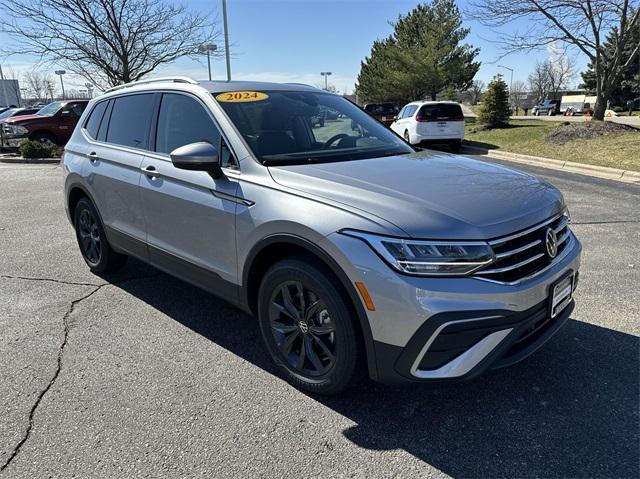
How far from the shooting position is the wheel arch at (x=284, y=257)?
2375mm

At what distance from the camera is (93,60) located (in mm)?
16016

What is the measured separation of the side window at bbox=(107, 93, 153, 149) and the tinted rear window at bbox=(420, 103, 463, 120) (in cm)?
1243

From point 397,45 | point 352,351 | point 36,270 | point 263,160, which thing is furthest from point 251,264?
point 397,45

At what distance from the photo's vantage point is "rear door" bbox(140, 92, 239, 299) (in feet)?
10.0

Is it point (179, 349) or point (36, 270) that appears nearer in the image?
point (179, 349)

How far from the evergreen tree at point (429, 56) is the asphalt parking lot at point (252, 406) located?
30939 millimetres

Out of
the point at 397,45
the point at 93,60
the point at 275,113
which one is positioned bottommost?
the point at 275,113

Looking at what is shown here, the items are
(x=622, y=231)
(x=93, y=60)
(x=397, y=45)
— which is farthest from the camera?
(x=397, y=45)

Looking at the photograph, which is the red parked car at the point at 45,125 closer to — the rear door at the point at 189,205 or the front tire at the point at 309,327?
the rear door at the point at 189,205

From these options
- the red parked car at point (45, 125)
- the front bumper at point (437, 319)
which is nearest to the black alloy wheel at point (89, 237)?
the front bumper at point (437, 319)

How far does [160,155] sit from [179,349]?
1.42m

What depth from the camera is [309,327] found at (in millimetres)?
2709

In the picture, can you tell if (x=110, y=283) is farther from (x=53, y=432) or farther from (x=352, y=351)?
(x=352, y=351)

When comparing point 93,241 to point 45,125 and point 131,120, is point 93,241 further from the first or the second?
point 45,125
